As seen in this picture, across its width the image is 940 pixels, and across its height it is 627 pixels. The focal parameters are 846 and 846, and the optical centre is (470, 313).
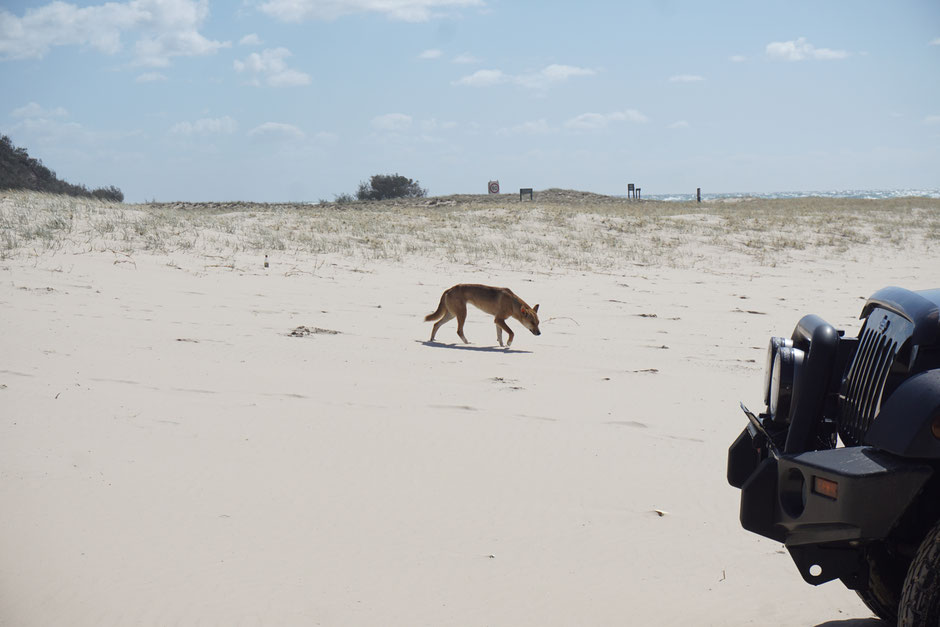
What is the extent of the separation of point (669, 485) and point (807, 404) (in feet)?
7.26

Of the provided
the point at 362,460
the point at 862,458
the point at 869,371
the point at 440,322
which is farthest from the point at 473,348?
the point at 862,458

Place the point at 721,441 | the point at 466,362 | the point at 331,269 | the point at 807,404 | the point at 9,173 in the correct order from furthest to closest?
1. the point at 9,173
2. the point at 331,269
3. the point at 466,362
4. the point at 721,441
5. the point at 807,404

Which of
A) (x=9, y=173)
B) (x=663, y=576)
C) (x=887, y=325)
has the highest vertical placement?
(x=9, y=173)

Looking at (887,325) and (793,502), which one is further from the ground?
(887,325)

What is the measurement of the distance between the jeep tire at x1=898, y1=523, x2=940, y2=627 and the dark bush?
5319cm

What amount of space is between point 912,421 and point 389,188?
178 feet

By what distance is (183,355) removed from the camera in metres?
7.93

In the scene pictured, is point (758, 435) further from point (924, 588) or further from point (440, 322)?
point (440, 322)

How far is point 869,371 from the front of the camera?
298cm

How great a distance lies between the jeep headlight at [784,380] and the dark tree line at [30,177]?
3429 centimetres

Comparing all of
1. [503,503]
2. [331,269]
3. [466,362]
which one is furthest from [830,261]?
[503,503]

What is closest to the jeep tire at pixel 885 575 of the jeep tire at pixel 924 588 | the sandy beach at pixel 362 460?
the jeep tire at pixel 924 588

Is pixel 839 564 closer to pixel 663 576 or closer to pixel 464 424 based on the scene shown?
pixel 663 576

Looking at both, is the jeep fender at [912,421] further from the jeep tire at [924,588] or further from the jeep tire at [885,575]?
the jeep tire at [885,575]
